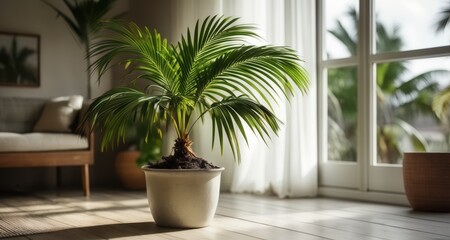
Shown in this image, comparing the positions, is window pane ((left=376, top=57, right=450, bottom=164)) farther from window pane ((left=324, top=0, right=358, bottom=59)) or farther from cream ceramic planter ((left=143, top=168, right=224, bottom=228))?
cream ceramic planter ((left=143, top=168, right=224, bottom=228))

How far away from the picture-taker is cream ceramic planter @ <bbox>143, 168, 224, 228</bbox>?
2.57 meters

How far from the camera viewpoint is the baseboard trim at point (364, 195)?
11.4ft

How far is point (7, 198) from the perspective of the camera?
395 centimetres

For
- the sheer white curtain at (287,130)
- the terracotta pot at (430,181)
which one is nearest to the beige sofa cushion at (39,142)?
the sheer white curtain at (287,130)

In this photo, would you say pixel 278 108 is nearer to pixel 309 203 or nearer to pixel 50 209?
pixel 309 203

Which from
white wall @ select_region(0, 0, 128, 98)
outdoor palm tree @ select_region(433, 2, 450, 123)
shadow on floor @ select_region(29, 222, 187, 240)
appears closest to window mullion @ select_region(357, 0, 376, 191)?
outdoor palm tree @ select_region(433, 2, 450, 123)

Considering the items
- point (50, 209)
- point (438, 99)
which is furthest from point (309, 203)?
point (50, 209)

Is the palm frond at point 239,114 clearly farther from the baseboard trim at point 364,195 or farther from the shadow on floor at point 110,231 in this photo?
the baseboard trim at point 364,195

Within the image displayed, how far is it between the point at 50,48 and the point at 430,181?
327cm

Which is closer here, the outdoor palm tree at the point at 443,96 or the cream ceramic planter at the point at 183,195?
the cream ceramic planter at the point at 183,195

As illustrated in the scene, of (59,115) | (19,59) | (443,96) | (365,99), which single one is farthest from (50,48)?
(443,96)

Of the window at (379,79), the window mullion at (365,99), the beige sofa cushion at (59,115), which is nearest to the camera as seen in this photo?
the window at (379,79)

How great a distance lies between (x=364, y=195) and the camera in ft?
12.1

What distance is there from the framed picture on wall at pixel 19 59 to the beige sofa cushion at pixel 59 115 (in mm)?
410
